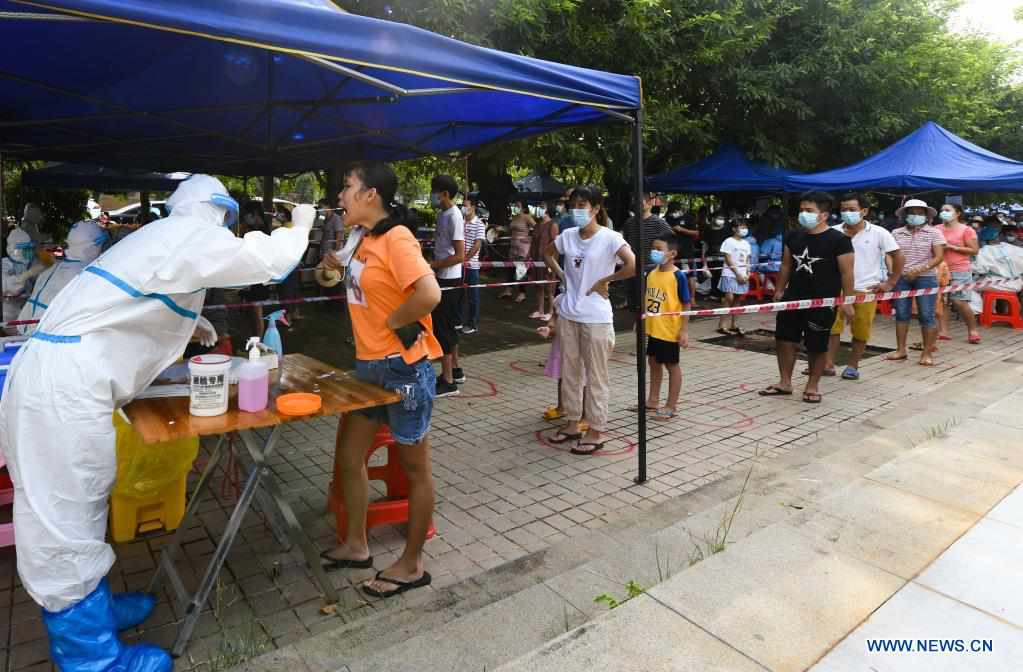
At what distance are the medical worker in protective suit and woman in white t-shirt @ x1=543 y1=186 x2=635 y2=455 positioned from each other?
8.55 feet

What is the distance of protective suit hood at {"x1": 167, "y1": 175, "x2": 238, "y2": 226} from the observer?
8.79 ft

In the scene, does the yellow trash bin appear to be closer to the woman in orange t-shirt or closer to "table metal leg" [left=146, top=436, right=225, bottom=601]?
"table metal leg" [left=146, top=436, right=225, bottom=601]

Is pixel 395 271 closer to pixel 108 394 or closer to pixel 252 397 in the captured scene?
pixel 252 397

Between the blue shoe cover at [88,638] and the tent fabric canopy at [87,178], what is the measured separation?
10.5 metres

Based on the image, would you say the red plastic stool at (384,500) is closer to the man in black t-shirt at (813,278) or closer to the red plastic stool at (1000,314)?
the man in black t-shirt at (813,278)

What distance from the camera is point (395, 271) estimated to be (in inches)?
113

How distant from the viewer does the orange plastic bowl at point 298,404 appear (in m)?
2.71

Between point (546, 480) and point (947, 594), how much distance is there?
225cm

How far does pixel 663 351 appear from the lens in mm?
5645

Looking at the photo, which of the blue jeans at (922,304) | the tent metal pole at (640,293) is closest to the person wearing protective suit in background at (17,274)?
the tent metal pole at (640,293)

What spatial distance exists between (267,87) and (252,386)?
2796 millimetres

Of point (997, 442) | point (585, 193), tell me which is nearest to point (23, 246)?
point (585, 193)

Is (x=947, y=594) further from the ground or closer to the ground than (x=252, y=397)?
closer to the ground

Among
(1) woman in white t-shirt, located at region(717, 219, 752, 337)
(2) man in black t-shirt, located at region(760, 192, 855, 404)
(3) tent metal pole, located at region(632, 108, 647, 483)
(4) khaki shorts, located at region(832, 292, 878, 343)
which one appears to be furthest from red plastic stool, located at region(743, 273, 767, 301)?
(3) tent metal pole, located at region(632, 108, 647, 483)
